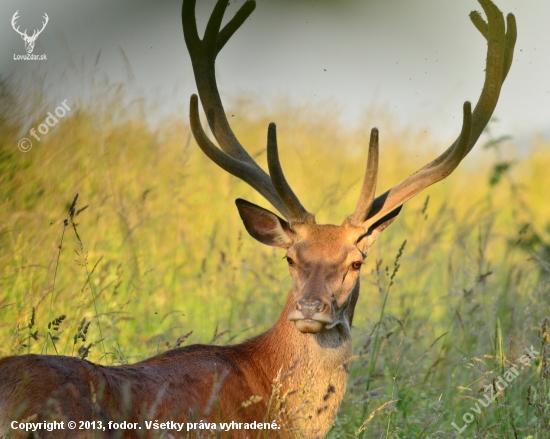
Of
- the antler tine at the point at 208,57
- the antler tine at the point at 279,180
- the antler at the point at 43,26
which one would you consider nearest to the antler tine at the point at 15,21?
the antler at the point at 43,26

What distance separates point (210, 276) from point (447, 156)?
3.02 m

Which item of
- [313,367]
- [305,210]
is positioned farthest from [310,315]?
[305,210]

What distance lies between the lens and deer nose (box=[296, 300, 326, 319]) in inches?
177

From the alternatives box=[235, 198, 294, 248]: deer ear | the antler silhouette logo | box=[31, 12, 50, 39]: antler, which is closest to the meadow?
box=[235, 198, 294, 248]: deer ear

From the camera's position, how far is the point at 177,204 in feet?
27.0

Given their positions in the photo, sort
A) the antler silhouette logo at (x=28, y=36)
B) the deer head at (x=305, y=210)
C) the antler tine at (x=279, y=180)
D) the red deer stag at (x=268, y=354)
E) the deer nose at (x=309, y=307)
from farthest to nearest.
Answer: the antler silhouette logo at (x=28, y=36) < the antler tine at (x=279, y=180) < the deer head at (x=305, y=210) < the deer nose at (x=309, y=307) < the red deer stag at (x=268, y=354)

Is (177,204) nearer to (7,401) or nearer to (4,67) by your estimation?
(4,67)

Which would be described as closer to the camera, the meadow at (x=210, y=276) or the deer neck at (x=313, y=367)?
the deer neck at (x=313, y=367)

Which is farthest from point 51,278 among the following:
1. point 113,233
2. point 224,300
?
point 224,300

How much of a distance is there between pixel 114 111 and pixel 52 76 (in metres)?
0.67

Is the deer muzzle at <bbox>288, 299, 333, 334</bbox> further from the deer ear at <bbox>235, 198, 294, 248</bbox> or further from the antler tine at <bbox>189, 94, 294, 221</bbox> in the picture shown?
the antler tine at <bbox>189, 94, 294, 221</bbox>

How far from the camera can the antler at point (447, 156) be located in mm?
5039

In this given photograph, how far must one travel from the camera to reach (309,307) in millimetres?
4512

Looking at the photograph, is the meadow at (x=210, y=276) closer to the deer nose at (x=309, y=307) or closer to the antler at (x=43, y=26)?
the deer nose at (x=309, y=307)
